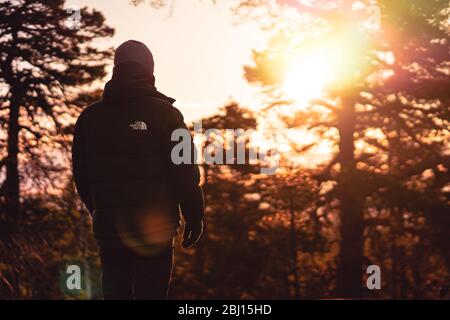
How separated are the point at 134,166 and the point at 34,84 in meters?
20.6

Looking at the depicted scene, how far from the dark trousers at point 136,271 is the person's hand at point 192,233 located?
0.11 m

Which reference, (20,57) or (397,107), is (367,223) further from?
(20,57)

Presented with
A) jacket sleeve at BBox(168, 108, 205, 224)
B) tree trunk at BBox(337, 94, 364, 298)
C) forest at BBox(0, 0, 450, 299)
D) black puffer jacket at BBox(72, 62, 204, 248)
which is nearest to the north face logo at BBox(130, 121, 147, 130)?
black puffer jacket at BBox(72, 62, 204, 248)

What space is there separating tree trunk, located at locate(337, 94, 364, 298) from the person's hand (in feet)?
62.8

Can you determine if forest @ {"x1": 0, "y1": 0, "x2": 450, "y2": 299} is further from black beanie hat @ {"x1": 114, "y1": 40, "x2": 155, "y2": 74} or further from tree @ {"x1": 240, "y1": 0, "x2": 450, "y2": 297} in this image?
black beanie hat @ {"x1": 114, "y1": 40, "x2": 155, "y2": 74}

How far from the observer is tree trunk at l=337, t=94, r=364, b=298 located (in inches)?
891

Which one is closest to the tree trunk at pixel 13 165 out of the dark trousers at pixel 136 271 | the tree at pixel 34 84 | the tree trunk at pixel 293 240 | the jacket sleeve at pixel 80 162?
the tree at pixel 34 84

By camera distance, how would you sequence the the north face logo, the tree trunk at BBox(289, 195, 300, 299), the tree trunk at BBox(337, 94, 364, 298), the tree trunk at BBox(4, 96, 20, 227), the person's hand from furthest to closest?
the tree trunk at BBox(289, 195, 300, 299)
the tree trunk at BBox(337, 94, 364, 298)
the tree trunk at BBox(4, 96, 20, 227)
the person's hand
the the north face logo

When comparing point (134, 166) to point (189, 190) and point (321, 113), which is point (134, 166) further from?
point (321, 113)

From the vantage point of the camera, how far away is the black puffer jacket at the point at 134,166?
347 centimetres

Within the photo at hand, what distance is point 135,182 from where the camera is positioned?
346cm

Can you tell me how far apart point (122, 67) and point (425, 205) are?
64.0ft

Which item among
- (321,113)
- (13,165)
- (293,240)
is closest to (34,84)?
(13,165)
